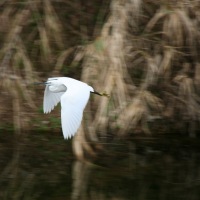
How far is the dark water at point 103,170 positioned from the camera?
5.31 meters

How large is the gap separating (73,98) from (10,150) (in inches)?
72.7

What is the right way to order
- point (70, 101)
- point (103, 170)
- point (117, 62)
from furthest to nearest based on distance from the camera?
point (117, 62) < point (103, 170) < point (70, 101)

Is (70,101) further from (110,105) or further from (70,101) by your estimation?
(110,105)

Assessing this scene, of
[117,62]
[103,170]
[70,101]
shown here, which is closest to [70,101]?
[70,101]

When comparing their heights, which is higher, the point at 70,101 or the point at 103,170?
the point at 70,101

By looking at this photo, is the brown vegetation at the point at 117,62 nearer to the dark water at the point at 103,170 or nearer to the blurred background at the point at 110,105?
the blurred background at the point at 110,105

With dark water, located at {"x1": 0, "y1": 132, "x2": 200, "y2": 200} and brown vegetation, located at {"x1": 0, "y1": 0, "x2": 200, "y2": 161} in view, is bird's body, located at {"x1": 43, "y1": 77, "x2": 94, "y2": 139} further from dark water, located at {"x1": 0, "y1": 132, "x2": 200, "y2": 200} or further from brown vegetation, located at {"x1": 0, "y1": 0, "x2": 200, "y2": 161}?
brown vegetation, located at {"x1": 0, "y1": 0, "x2": 200, "y2": 161}

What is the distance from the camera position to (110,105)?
5922 millimetres

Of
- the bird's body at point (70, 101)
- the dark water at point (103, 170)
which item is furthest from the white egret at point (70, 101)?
the dark water at point (103, 170)

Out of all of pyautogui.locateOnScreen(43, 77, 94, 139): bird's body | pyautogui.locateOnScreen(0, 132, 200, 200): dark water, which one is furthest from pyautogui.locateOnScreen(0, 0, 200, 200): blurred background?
pyautogui.locateOnScreen(43, 77, 94, 139): bird's body

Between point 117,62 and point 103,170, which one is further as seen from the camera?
point 117,62

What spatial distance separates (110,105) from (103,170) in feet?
1.90

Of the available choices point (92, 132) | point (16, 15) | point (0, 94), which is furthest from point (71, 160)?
point (16, 15)

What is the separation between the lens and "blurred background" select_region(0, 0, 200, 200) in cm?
554
